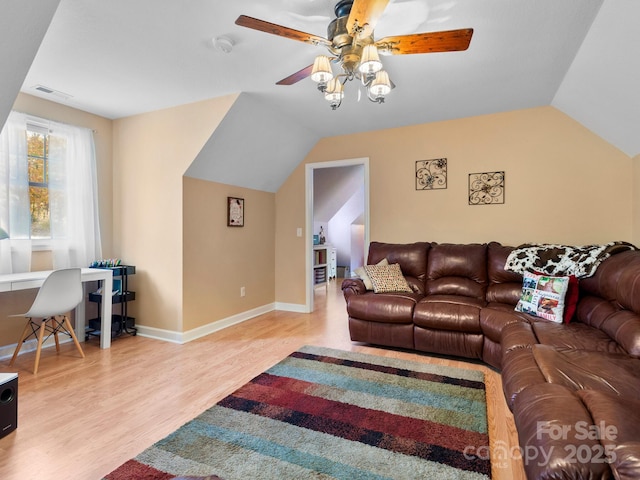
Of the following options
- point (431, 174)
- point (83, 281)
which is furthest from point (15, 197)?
point (431, 174)

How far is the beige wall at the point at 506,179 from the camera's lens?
3.27 meters

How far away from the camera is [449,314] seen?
2.81 m

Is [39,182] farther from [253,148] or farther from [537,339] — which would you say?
[537,339]

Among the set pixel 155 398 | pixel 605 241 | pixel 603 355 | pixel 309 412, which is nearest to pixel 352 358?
pixel 309 412

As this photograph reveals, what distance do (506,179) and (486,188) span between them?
0.70 ft

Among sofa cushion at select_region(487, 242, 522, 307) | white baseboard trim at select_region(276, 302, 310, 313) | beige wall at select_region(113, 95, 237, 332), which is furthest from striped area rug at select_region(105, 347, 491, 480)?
white baseboard trim at select_region(276, 302, 310, 313)

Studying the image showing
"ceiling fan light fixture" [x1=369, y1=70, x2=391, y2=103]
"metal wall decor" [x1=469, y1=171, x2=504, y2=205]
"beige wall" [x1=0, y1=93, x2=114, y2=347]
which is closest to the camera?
"ceiling fan light fixture" [x1=369, y1=70, x2=391, y2=103]

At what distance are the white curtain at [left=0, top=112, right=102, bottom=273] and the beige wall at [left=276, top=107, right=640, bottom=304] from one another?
2.74 m

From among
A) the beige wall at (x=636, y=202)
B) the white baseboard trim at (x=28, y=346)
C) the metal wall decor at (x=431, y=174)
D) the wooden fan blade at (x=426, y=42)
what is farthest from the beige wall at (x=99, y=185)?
the beige wall at (x=636, y=202)

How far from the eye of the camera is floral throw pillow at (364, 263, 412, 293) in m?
3.35

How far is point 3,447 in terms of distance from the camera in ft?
5.59

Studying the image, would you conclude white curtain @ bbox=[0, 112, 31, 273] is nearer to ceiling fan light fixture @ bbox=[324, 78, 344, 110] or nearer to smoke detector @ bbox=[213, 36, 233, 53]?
smoke detector @ bbox=[213, 36, 233, 53]

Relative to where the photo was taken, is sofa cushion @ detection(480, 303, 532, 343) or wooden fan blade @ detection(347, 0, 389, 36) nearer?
wooden fan blade @ detection(347, 0, 389, 36)

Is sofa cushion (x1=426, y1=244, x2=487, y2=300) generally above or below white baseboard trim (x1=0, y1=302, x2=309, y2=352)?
above
